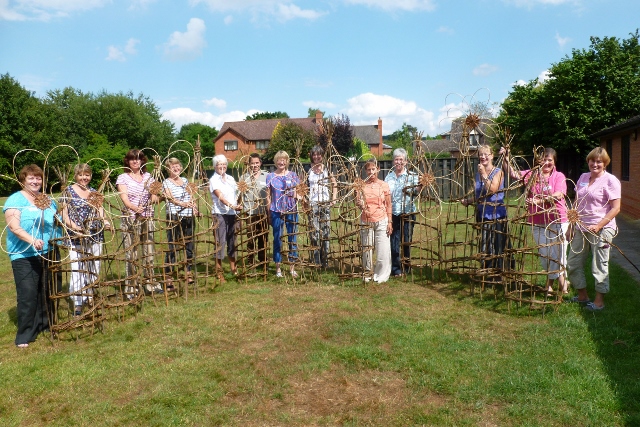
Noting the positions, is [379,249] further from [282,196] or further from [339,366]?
[339,366]

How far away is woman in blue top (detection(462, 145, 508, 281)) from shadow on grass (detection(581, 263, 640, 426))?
1150 mm

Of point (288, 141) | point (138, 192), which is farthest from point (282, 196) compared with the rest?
point (288, 141)

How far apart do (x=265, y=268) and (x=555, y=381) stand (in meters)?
4.34

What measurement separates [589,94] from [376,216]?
16.2m

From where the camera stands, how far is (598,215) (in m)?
5.09

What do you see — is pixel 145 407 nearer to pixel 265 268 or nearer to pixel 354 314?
pixel 354 314

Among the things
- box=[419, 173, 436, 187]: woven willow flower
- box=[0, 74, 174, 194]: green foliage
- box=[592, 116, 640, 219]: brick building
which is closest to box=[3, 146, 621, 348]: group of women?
box=[419, 173, 436, 187]: woven willow flower

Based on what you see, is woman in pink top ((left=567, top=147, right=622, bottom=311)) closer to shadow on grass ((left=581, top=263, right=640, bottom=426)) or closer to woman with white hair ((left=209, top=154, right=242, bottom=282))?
shadow on grass ((left=581, top=263, right=640, bottom=426))

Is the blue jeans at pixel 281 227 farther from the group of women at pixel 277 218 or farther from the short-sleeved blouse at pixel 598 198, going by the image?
the short-sleeved blouse at pixel 598 198

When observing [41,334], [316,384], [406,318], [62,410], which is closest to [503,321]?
[406,318]

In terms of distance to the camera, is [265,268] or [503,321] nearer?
[503,321]

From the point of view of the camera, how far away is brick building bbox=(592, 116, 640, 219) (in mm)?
13211

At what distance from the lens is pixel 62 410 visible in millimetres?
3580

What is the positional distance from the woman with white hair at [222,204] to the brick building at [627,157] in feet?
35.5
